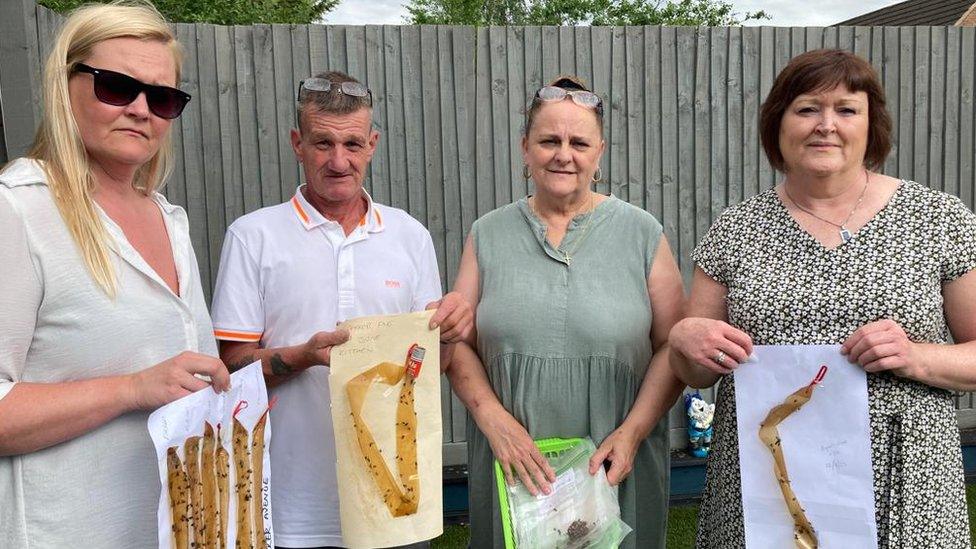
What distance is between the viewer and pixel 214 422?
165 cm

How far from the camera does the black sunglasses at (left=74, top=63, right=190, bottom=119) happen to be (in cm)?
159

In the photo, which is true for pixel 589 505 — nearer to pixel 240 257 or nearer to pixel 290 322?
pixel 290 322

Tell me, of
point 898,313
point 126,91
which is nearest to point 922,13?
point 898,313

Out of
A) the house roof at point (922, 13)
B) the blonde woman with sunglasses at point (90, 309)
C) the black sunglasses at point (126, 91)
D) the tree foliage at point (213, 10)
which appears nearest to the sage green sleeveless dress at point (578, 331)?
the blonde woman with sunglasses at point (90, 309)

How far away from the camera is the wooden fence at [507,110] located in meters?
4.49

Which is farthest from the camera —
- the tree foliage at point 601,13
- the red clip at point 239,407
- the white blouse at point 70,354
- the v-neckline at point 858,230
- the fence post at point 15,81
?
the tree foliage at point 601,13

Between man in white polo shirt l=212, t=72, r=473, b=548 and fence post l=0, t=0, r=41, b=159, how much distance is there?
2.20 m

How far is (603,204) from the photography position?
7.77ft

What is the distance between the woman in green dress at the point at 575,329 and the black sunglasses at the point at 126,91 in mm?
1069

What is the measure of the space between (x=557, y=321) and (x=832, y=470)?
855mm

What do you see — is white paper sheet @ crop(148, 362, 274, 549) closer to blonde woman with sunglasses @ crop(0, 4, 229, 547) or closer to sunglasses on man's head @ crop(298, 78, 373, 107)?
blonde woman with sunglasses @ crop(0, 4, 229, 547)

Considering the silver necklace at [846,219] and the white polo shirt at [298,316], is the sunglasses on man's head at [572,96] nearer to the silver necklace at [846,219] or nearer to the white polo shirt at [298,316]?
the silver necklace at [846,219]

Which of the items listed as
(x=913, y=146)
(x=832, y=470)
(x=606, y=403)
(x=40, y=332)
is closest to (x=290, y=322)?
(x=40, y=332)

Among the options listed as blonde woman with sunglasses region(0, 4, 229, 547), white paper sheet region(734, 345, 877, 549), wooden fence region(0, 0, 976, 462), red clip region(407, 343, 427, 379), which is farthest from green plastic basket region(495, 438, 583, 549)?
wooden fence region(0, 0, 976, 462)
